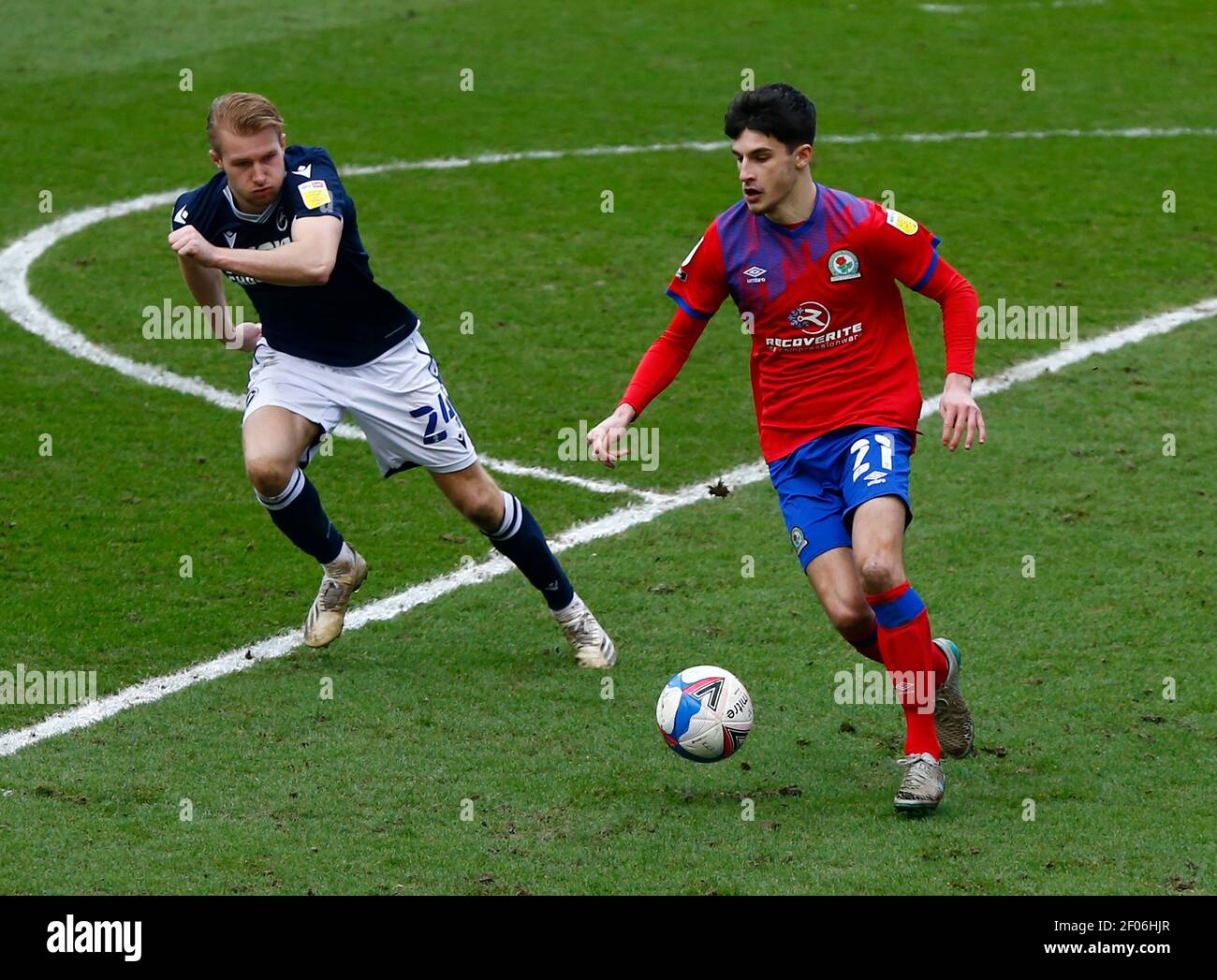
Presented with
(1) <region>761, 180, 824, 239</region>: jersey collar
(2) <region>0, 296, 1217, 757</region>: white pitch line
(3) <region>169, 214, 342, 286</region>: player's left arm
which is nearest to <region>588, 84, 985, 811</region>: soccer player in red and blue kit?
(1) <region>761, 180, 824, 239</region>: jersey collar

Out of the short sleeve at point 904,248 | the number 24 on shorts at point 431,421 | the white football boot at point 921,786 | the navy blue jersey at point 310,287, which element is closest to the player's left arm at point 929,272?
the short sleeve at point 904,248

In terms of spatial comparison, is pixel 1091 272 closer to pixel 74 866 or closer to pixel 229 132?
pixel 229 132

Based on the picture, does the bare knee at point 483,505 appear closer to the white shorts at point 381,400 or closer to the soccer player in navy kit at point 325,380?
the soccer player in navy kit at point 325,380

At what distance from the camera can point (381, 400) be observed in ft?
22.3

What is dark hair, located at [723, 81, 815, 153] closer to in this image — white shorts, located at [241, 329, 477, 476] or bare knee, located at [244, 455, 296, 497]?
white shorts, located at [241, 329, 477, 476]

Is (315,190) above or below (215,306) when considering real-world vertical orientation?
above

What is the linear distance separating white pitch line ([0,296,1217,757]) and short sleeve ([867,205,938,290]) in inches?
97.9

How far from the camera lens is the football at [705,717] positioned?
5652 millimetres

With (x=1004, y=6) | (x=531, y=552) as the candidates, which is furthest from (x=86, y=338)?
(x=1004, y=6)

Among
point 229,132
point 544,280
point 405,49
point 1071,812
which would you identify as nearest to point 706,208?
point 544,280

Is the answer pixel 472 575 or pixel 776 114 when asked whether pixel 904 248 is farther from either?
pixel 472 575

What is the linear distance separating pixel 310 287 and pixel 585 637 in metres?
1.80

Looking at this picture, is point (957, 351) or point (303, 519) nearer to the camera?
point (957, 351)

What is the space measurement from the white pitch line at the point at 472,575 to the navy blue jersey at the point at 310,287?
4.14ft
